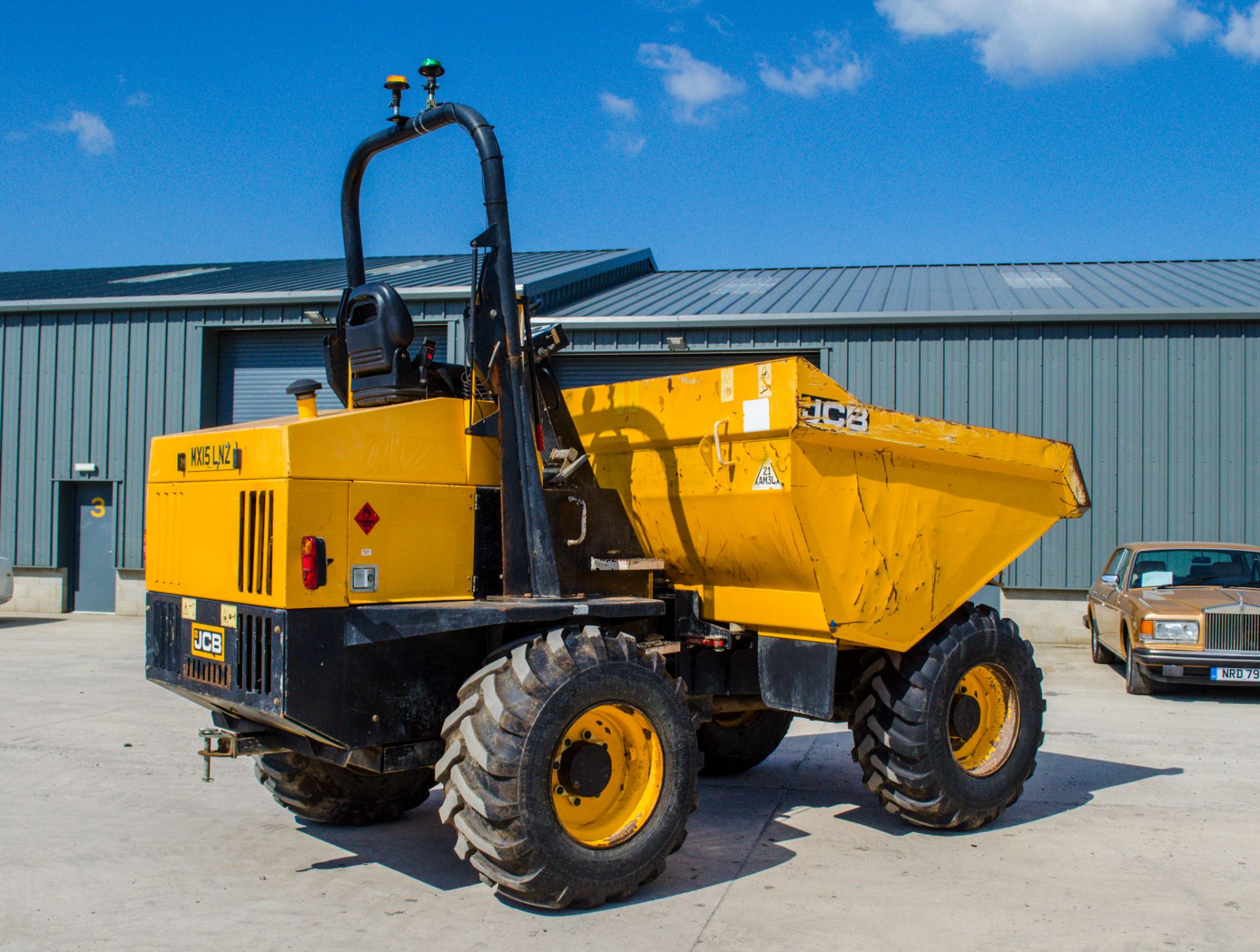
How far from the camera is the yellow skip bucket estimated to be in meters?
5.52

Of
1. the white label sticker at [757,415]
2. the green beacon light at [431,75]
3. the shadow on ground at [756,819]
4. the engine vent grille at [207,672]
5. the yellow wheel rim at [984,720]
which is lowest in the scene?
the shadow on ground at [756,819]

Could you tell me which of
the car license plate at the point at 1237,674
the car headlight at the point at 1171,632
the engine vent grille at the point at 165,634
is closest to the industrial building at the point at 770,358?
the car headlight at the point at 1171,632

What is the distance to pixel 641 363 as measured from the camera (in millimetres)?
17969

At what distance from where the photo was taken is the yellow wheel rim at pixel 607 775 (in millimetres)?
4957

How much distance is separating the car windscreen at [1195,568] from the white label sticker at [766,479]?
329 inches

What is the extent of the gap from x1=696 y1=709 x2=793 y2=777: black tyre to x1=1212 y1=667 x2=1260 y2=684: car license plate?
18.4 ft

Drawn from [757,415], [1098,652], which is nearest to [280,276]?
[1098,652]

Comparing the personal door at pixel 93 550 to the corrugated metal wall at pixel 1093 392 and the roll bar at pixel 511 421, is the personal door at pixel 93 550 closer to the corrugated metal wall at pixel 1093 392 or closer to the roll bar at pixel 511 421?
the corrugated metal wall at pixel 1093 392

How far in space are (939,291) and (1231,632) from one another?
9.67m

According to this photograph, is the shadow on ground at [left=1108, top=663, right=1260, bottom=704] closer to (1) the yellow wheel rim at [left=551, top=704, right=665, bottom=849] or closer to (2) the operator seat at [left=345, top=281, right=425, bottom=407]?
(1) the yellow wheel rim at [left=551, top=704, right=665, bottom=849]

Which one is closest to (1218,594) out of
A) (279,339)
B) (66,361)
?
(279,339)

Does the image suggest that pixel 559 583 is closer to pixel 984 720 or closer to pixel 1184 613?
pixel 984 720

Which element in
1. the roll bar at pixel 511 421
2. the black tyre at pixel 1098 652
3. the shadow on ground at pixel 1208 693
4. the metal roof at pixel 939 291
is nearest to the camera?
the roll bar at pixel 511 421

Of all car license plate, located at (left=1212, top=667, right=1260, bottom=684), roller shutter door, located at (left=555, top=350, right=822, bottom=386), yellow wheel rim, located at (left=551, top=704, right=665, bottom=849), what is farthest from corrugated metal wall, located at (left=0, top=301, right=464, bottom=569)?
yellow wheel rim, located at (left=551, top=704, right=665, bottom=849)
